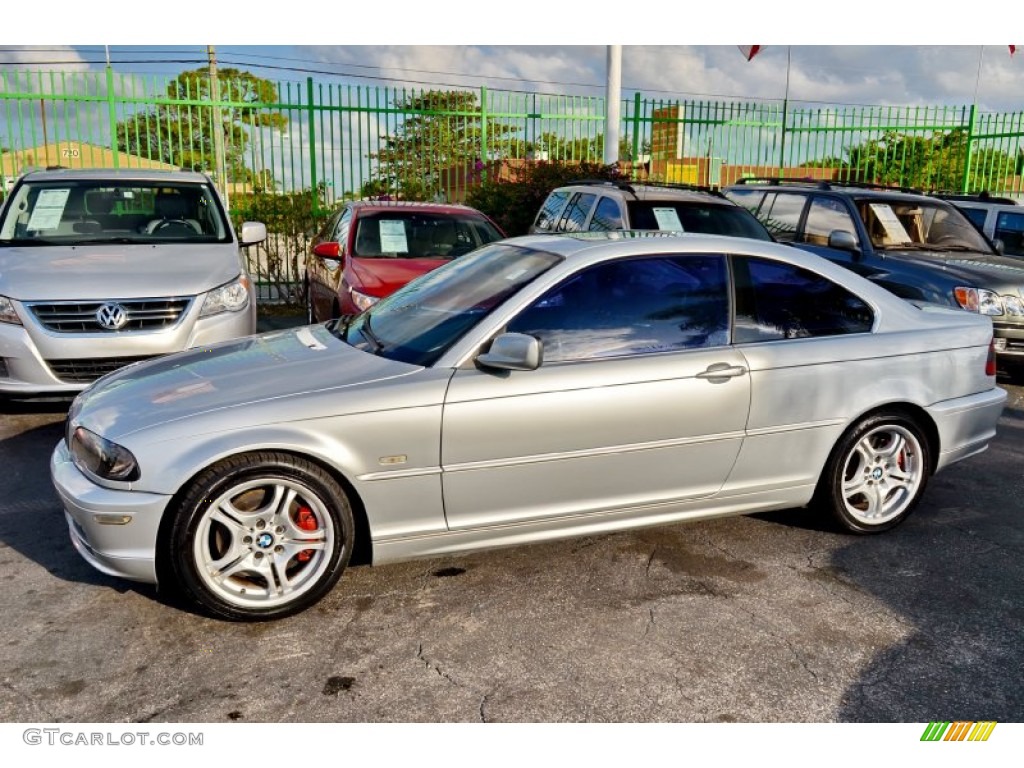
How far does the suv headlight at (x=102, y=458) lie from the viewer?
3408mm

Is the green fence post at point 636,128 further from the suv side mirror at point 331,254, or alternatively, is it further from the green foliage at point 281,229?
the suv side mirror at point 331,254

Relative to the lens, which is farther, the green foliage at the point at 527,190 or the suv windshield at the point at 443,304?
the green foliage at the point at 527,190

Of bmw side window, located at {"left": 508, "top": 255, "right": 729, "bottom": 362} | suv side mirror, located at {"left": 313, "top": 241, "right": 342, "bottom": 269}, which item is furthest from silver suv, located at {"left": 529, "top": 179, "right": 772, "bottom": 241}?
bmw side window, located at {"left": 508, "top": 255, "right": 729, "bottom": 362}

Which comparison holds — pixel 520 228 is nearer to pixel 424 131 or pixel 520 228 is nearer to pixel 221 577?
pixel 424 131

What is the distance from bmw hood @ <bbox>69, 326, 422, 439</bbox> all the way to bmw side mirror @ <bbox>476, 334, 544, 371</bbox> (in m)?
0.35

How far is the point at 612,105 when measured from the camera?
1362cm

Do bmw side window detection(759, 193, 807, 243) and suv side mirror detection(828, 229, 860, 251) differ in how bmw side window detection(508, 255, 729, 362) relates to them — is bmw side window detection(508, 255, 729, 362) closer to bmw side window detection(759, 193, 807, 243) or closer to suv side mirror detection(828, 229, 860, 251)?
suv side mirror detection(828, 229, 860, 251)

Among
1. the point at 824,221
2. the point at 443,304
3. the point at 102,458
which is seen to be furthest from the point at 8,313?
the point at 824,221

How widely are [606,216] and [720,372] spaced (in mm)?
4256

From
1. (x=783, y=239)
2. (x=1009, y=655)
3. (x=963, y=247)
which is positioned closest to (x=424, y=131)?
(x=783, y=239)

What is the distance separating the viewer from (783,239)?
30.5 ft

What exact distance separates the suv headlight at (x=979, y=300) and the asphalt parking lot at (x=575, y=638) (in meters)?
3.60

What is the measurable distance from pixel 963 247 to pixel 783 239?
5.79ft
